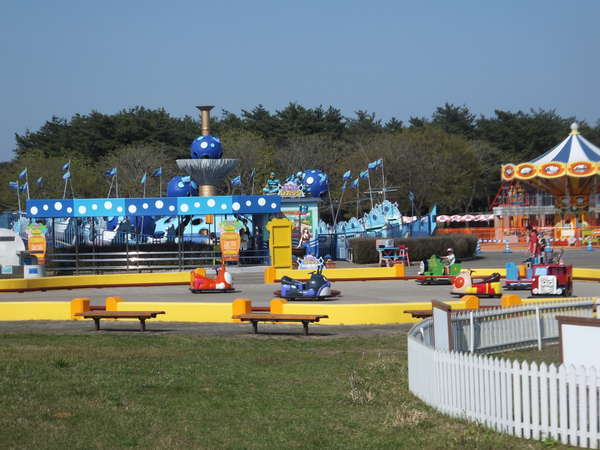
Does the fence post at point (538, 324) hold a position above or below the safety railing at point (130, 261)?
below

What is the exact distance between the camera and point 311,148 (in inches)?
3253

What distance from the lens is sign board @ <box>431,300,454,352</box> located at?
1326cm

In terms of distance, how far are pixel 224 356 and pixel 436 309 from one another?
4032 millimetres

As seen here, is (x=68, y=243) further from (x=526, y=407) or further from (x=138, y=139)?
(x=138, y=139)

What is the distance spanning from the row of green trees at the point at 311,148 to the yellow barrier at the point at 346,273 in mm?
40882

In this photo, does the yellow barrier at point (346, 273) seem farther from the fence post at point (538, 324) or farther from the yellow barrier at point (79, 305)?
the fence post at point (538, 324)

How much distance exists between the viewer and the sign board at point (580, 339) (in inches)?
411

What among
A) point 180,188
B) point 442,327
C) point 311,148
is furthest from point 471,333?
point 311,148

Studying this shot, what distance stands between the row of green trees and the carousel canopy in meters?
12.5

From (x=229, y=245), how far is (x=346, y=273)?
6434 mm

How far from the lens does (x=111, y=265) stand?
41719 millimetres

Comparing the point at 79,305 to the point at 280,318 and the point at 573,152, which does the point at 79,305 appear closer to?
the point at 280,318

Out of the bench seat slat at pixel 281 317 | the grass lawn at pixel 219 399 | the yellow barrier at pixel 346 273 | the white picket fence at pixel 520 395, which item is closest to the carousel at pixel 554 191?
the yellow barrier at pixel 346 273

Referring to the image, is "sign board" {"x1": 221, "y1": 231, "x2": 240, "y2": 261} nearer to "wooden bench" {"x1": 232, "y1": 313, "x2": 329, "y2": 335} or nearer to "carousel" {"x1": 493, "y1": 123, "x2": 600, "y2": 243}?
"wooden bench" {"x1": 232, "y1": 313, "x2": 329, "y2": 335}
